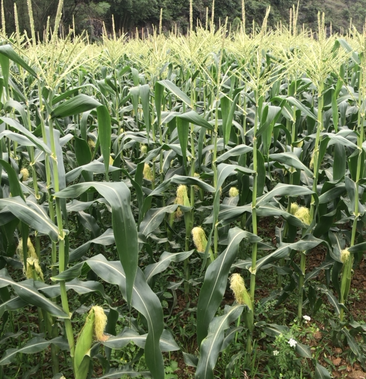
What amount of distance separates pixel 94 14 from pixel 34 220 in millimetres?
43384

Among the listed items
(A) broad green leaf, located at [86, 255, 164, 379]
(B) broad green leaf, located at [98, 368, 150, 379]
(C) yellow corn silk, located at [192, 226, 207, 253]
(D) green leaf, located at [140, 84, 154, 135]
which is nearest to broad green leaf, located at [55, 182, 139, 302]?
(A) broad green leaf, located at [86, 255, 164, 379]

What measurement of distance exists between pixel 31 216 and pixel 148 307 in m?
0.76

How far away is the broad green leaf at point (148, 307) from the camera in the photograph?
1899mm

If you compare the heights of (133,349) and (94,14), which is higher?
(94,14)

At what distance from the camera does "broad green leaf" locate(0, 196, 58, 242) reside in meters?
2.03

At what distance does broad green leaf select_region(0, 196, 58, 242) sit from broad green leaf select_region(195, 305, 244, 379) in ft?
3.34

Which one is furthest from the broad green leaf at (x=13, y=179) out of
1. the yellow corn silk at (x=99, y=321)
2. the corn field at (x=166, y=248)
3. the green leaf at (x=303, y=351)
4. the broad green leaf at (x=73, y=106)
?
the green leaf at (x=303, y=351)

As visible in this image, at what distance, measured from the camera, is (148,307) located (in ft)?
6.38

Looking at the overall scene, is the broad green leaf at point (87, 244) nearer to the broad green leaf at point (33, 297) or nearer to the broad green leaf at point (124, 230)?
the broad green leaf at point (33, 297)

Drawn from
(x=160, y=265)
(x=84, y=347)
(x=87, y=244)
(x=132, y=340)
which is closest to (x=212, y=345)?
(x=132, y=340)

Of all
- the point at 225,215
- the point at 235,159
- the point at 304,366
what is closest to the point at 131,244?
the point at 225,215

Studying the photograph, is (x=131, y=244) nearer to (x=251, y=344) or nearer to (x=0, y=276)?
(x=0, y=276)

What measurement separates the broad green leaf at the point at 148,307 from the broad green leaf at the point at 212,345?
305mm

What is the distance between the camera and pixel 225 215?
2.68 meters
